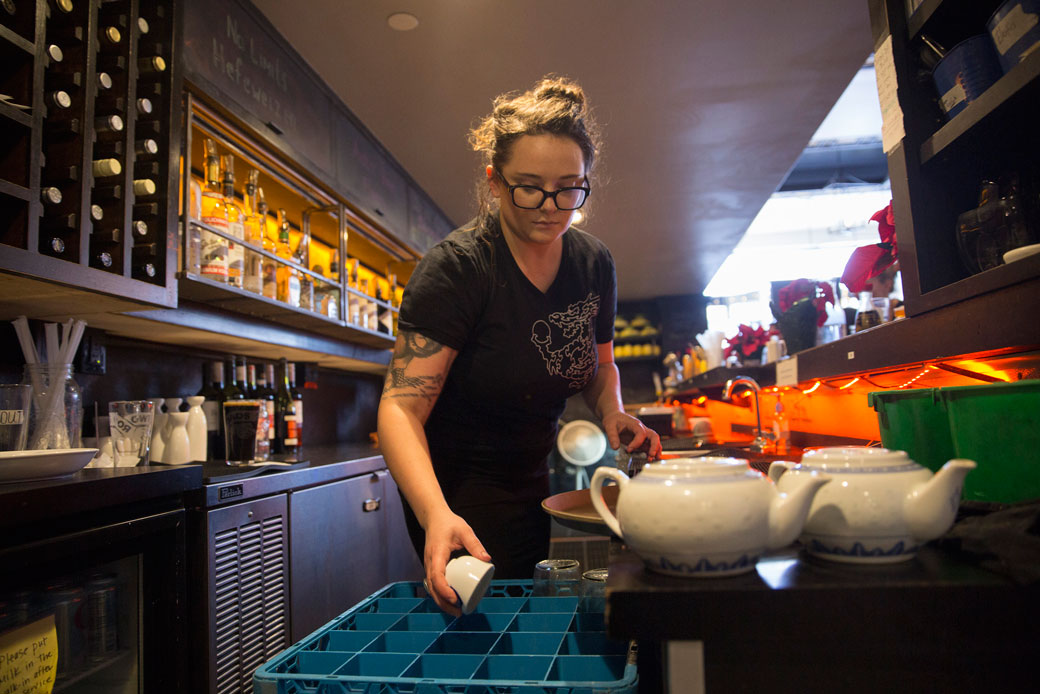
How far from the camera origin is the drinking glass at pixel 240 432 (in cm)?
230

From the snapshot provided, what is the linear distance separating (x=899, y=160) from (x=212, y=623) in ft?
6.77

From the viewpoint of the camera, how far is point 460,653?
82 centimetres

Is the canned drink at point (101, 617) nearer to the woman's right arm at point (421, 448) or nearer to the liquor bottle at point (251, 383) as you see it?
the woman's right arm at point (421, 448)

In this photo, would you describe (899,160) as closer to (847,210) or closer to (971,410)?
(971,410)

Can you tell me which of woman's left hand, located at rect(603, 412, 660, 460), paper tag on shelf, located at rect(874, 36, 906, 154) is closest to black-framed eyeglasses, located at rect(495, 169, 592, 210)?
woman's left hand, located at rect(603, 412, 660, 460)

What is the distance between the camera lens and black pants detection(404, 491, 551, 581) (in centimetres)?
148

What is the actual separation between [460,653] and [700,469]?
17.1 inches

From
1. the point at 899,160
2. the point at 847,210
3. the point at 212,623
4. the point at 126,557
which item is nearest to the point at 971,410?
the point at 899,160

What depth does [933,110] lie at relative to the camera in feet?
4.44

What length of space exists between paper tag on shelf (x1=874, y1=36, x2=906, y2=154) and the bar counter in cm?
109

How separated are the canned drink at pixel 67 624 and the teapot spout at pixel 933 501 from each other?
161 centimetres

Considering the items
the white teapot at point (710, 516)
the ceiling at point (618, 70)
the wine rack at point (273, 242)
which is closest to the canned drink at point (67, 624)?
the wine rack at point (273, 242)

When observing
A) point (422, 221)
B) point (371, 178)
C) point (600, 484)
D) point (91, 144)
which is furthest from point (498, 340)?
point (422, 221)

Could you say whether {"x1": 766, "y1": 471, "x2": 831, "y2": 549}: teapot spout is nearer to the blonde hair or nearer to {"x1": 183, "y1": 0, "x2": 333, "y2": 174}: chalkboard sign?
the blonde hair
